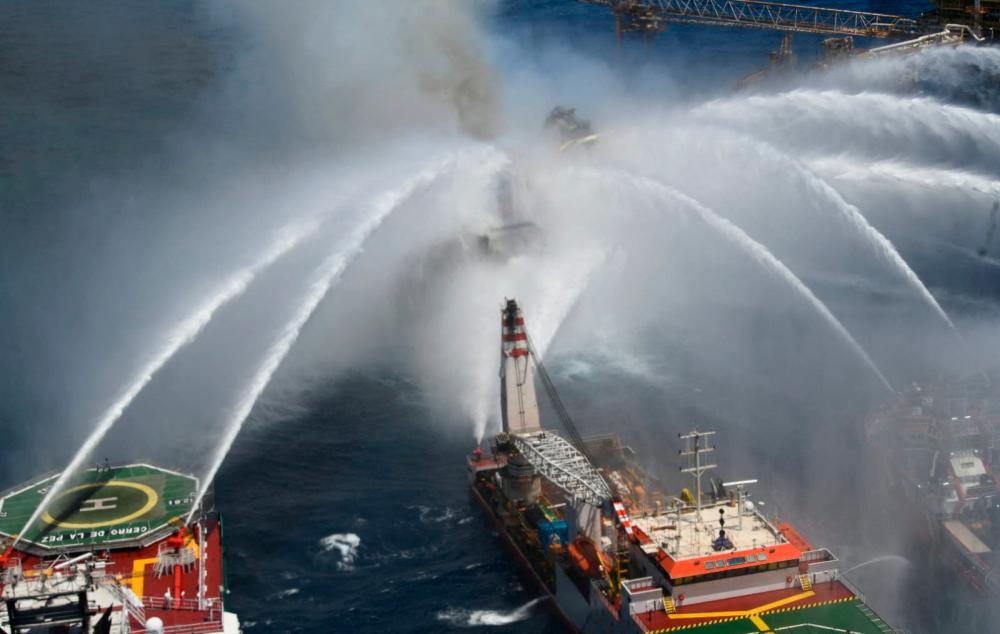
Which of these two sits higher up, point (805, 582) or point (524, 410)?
point (524, 410)

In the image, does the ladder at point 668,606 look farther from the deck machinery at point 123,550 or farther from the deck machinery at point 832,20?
the deck machinery at point 832,20

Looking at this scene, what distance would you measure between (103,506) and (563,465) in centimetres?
2358

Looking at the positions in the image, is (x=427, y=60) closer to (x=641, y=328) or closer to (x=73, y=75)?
(x=73, y=75)

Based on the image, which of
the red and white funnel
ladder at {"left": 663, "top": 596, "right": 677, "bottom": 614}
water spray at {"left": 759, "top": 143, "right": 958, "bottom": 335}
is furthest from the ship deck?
water spray at {"left": 759, "top": 143, "right": 958, "bottom": 335}

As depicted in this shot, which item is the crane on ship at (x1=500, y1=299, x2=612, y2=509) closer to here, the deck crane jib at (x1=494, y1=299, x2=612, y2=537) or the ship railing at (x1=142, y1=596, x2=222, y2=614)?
the deck crane jib at (x1=494, y1=299, x2=612, y2=537)

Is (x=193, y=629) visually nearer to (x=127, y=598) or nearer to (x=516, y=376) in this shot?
(x=127, y=598)

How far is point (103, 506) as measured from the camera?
69062 mm

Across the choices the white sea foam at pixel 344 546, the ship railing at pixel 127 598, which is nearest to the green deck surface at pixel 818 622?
the white sea foam at pixel 344 546

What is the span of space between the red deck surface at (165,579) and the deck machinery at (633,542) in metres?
16.1

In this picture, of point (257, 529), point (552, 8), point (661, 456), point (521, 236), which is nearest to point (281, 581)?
point (257, 529)

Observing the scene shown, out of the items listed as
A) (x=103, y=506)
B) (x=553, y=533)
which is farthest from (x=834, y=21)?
(x=103, y=506)

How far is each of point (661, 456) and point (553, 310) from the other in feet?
72.0

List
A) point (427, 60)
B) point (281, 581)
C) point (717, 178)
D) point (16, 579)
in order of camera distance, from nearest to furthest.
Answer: point (16, 579), point (281, 581), point (717, 178), point (427, 60)

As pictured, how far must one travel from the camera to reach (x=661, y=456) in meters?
79.0
